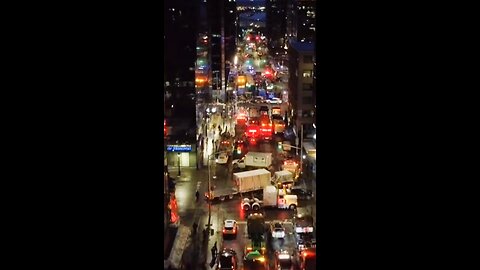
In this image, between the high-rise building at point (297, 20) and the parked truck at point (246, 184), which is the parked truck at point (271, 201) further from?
the high-rise building at point (297, 20)

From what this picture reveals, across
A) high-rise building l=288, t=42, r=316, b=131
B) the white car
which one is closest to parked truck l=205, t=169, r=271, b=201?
high-rise building l=288, t=42, r=316, b=131

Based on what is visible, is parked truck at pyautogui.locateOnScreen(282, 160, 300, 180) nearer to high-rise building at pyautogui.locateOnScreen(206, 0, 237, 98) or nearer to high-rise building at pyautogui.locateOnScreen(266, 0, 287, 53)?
high-rise building at pyautogui.locateOnScreen(206, 0, 237, 98)

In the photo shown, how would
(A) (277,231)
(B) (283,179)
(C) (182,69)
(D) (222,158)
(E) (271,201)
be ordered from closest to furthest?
(A) (277,231) → (E) (271,201) → (B) (283,179) → (C) (182,69) → (D) (222,158)

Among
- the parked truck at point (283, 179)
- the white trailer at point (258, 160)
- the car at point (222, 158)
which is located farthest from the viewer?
the car at point (222, 158)

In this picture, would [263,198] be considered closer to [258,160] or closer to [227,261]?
[258,160]

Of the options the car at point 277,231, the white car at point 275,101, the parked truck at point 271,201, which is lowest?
the car at point 277,231

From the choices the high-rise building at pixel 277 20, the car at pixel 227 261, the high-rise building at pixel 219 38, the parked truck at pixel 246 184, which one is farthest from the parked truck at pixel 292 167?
the high-rise building at pixel 277 20

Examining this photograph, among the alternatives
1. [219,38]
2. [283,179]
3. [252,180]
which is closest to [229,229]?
[252,180]
